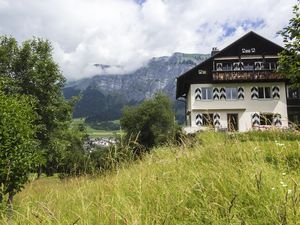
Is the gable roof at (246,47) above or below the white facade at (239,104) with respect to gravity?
above

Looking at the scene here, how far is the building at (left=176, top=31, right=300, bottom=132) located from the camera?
145 ft

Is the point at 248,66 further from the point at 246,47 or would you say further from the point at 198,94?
the point at 198,94

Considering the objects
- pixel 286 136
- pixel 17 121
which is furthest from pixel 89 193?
pixel 17 121

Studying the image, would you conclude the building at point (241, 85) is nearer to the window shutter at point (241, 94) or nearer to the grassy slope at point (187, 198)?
the window shutter at point (241, 94)

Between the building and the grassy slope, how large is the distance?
39.0 m

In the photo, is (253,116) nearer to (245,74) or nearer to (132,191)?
(245,74)

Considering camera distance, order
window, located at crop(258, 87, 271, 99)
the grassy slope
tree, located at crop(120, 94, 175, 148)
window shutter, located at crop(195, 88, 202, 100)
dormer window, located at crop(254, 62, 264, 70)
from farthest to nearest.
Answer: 1. tree, located at crop(120, 94, 175, 148)
2. window, located at crop(258, 87, 271, 99)
3. dormer window, located at crop(254, 62, 264, 70)
4. window shutter, located at crop(195, 88, 202, 100)
5. the grassy slope

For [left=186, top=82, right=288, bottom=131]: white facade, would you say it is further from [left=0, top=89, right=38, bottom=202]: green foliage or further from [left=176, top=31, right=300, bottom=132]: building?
[left=0, top=89, right=38, bottom=202]: green foliage

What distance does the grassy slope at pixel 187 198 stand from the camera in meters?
3.16

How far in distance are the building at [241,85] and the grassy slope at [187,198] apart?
39020 mm

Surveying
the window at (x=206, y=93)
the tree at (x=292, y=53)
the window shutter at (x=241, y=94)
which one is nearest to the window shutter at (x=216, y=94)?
the window at (x=206, y=93)

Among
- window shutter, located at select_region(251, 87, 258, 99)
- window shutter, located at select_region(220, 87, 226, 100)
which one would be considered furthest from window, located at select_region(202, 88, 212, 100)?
window shutter, located at select_region(251, 87, 258, 99)

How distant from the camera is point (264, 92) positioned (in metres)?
45.1

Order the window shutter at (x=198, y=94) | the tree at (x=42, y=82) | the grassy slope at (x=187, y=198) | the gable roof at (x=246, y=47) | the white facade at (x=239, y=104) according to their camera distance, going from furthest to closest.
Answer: the gable roof at (x=246, y=47) → the window shutter at (x=198, y=94) → the white facade at (x=239, y=104) → the tree at (x=42, y=82) → the grassy slope at (x=187, y=198)
